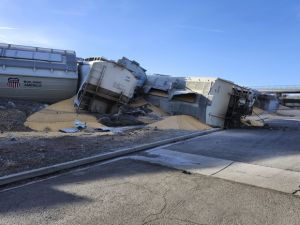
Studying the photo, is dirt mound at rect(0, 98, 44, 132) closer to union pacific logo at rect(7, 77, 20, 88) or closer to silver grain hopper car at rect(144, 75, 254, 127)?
union pacific logo at rect(7, 77, 20, 88)

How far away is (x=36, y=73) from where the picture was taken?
19.0 m

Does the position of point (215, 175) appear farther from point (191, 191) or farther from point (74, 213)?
point (74, 213)

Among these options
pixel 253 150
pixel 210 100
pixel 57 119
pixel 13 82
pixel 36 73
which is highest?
pixel 36 73

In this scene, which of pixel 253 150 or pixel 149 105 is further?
pixel 149 105

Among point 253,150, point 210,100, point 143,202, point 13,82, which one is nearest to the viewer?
point 143,202

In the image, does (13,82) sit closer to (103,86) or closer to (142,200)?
(103,86)

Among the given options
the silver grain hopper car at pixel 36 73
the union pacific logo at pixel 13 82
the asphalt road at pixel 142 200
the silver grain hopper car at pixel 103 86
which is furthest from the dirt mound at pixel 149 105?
the asphalt road at pixel 142 200

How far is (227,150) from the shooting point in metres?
10.5

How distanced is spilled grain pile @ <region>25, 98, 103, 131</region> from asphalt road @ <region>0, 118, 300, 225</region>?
7811mm

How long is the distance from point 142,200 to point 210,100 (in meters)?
13.9

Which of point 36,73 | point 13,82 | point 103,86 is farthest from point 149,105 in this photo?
point 13,82

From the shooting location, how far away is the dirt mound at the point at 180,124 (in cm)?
1631

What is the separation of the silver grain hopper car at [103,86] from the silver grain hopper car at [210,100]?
2867mm

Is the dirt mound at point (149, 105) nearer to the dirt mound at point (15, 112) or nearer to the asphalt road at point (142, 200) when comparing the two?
the dirt mound at point (15, 112)
